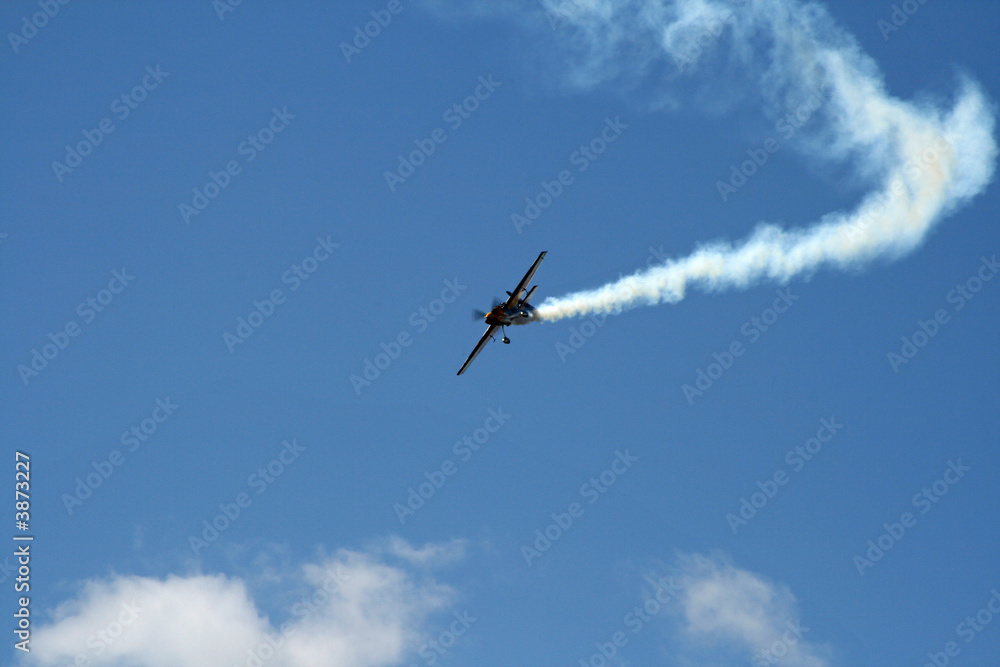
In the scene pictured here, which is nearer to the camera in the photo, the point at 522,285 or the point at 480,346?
the point at 522,285

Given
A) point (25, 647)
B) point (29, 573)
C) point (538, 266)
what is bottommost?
point (25, 647)

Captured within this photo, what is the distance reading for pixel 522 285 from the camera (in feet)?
192

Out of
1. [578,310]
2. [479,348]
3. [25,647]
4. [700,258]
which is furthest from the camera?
[479,348]

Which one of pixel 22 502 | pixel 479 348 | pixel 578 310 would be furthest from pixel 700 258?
pixel 22 502

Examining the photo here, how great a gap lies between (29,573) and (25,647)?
3.92m

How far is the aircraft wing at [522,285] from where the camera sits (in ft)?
192

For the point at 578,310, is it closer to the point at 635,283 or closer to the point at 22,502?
the point at 635,283

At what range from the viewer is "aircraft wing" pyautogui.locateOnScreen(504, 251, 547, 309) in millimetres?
58375

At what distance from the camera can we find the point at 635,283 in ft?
181

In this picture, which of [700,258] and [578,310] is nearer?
[700,258]

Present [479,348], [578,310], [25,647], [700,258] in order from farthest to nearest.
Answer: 1. [479,348]
2. [578,310]
3. [700,258]
4. [25,647]

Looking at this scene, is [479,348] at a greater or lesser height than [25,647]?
greater

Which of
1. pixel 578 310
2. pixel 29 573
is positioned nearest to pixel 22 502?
pixel 29 573

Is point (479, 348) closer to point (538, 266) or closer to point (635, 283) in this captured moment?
point (538, 266)
